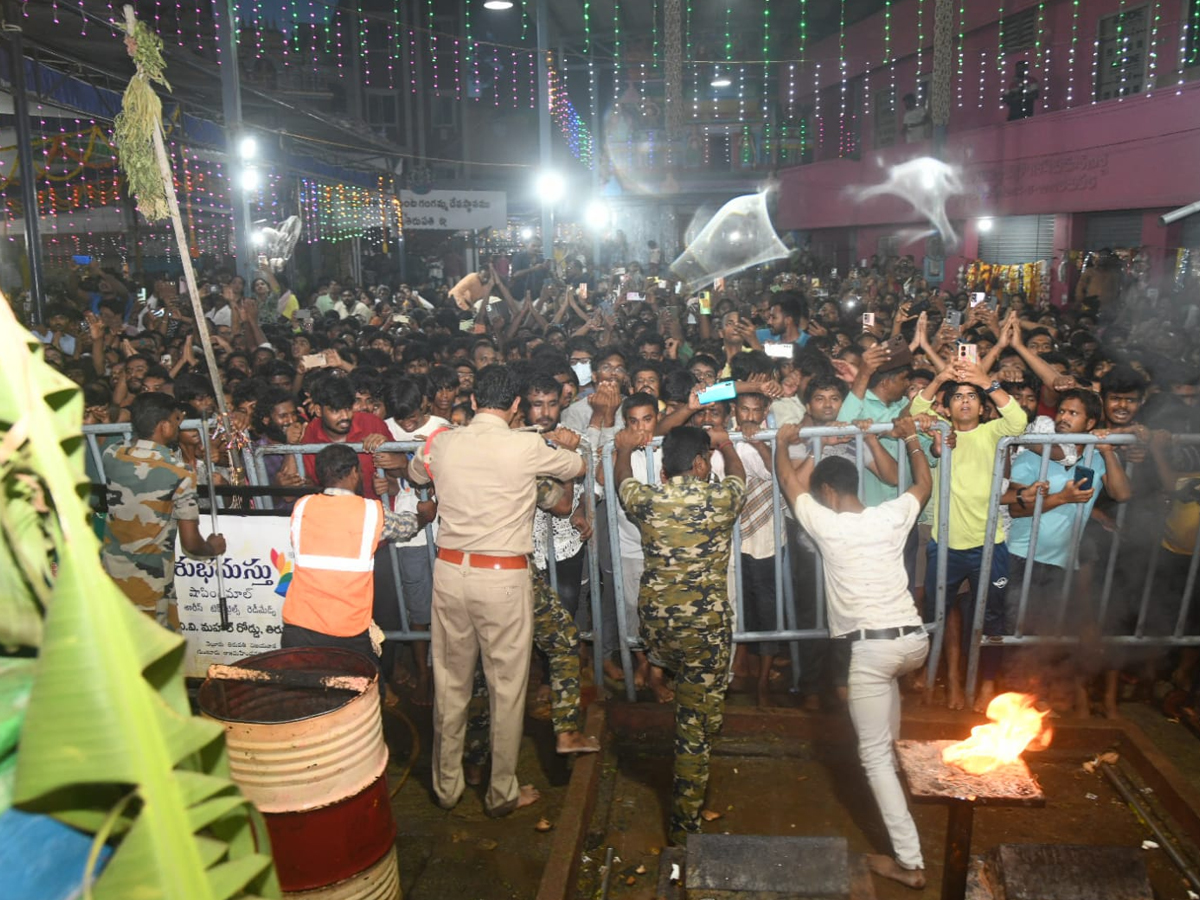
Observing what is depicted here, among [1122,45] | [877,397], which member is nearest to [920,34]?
[1122,45]

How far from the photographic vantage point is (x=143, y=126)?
474 centimetres

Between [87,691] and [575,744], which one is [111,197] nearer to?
[575,744]

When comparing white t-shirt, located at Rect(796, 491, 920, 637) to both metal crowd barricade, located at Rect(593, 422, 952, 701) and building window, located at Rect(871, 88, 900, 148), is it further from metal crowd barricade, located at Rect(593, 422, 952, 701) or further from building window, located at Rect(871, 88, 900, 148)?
building window, located at Rect(871, 88, 900, 148)

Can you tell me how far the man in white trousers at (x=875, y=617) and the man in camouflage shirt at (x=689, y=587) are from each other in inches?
17.5

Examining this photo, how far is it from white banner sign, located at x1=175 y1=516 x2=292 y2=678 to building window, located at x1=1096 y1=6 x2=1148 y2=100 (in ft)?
58.2

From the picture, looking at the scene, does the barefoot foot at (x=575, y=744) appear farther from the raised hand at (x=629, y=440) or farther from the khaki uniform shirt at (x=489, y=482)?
the raised hand at (x=629, y=440)

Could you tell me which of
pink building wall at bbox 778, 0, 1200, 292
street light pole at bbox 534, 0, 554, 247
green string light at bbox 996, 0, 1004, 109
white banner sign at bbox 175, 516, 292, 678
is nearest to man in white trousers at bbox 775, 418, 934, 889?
white banner sign at bbox 175, 516, 292, 678

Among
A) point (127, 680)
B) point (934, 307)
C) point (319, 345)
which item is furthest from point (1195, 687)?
point (934, 307)

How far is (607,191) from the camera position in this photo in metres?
34.7

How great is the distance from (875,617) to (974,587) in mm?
1492

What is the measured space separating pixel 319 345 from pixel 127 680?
382 inches

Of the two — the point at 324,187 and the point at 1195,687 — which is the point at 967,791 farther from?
the point at 324,187

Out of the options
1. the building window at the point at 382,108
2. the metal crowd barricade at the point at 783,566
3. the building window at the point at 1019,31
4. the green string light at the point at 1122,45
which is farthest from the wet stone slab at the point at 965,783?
the building window at the point at 382,108

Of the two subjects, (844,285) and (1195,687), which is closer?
(1195,687)
